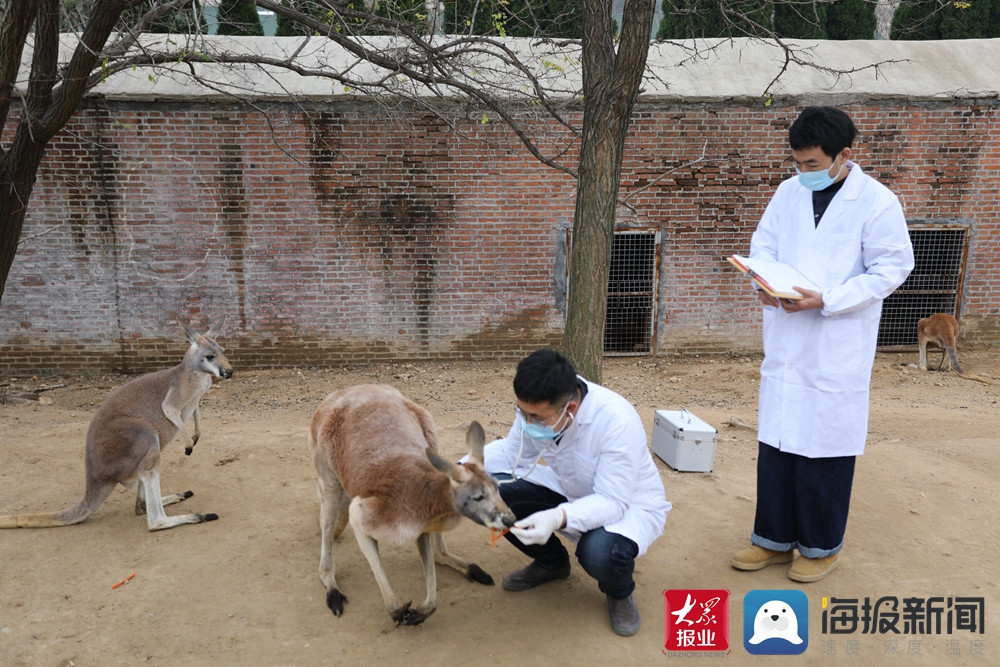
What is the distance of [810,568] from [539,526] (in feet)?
5.69

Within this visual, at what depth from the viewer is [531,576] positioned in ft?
12.7

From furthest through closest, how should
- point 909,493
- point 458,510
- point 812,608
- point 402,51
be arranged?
1. point 402,51
2. point 909,493
3. point 812,608
4. point 458,510

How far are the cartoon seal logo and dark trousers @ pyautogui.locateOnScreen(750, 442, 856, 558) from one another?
0.42 metres

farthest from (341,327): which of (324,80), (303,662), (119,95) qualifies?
(303,662)

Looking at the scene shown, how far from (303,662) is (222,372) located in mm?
2518

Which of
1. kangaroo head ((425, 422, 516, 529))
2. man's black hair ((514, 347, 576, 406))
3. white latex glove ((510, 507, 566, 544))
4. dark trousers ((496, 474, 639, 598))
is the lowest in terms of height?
dark trousers ((496, 474, 639, 598))

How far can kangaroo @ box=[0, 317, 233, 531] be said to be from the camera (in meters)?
4.60

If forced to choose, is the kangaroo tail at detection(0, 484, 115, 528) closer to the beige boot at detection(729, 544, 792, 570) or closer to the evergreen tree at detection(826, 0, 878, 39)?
the beige boot at detection(729, 544, 792, 570)

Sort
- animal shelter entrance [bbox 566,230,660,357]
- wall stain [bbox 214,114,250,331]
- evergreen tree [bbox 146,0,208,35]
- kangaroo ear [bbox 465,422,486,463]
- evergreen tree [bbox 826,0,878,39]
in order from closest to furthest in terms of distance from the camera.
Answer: kangaroo ear [bbox 465,422,486,463] → evergreen tree [bbox 146,0,208,35] → wall stain [bbox 214,114,250,331] → animal shelter entrance [bbox 566,230,660,357] → evergreen tree [bbox 826,0,878,39]

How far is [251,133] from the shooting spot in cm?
898

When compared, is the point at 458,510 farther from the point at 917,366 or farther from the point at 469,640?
the point at 917,366

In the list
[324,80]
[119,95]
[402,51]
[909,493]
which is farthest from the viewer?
[324,80]

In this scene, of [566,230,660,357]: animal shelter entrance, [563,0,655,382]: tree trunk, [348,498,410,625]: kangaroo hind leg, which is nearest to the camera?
[348,498,410,625]: kangaroo hind leg

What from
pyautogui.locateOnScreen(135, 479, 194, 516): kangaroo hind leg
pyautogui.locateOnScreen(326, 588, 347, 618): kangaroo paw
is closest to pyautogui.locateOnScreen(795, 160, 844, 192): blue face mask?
pyautogui.locateOnScreen(326, 588, 347, 618): kangaroo paw
